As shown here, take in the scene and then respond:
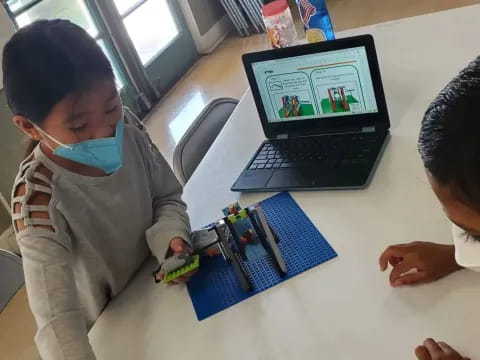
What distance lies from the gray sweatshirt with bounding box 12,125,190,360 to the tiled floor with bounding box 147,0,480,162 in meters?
1.79

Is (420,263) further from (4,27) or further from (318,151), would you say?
(4,27)

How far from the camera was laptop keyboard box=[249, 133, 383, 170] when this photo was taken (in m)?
1.14

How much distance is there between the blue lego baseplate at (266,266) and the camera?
0.95m

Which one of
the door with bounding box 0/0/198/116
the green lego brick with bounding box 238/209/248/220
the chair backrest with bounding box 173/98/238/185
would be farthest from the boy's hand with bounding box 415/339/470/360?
the door with bounding box 0/0/198/116

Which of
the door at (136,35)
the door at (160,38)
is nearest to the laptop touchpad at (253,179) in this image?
the door at (136,35)

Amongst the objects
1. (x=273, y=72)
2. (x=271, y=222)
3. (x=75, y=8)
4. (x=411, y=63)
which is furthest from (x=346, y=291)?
(x=75, y=8)

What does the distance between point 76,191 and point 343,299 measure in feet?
1.70

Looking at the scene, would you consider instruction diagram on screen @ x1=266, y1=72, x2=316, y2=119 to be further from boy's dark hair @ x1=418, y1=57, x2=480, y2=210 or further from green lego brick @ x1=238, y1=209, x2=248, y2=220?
boy's dark hair @ x1=418, y1=57, x2=480, y2=210

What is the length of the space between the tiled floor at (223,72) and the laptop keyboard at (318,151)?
1.73m

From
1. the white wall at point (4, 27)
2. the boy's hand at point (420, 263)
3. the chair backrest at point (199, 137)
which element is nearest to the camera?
the boy's hand at point (420, 263)

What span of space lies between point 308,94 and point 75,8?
2.35 meters

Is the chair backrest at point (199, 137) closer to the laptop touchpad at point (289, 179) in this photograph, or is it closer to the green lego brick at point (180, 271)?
the laptop touchpad at point (289, 179)

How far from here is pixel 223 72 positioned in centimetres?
369

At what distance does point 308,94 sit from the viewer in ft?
3.99
